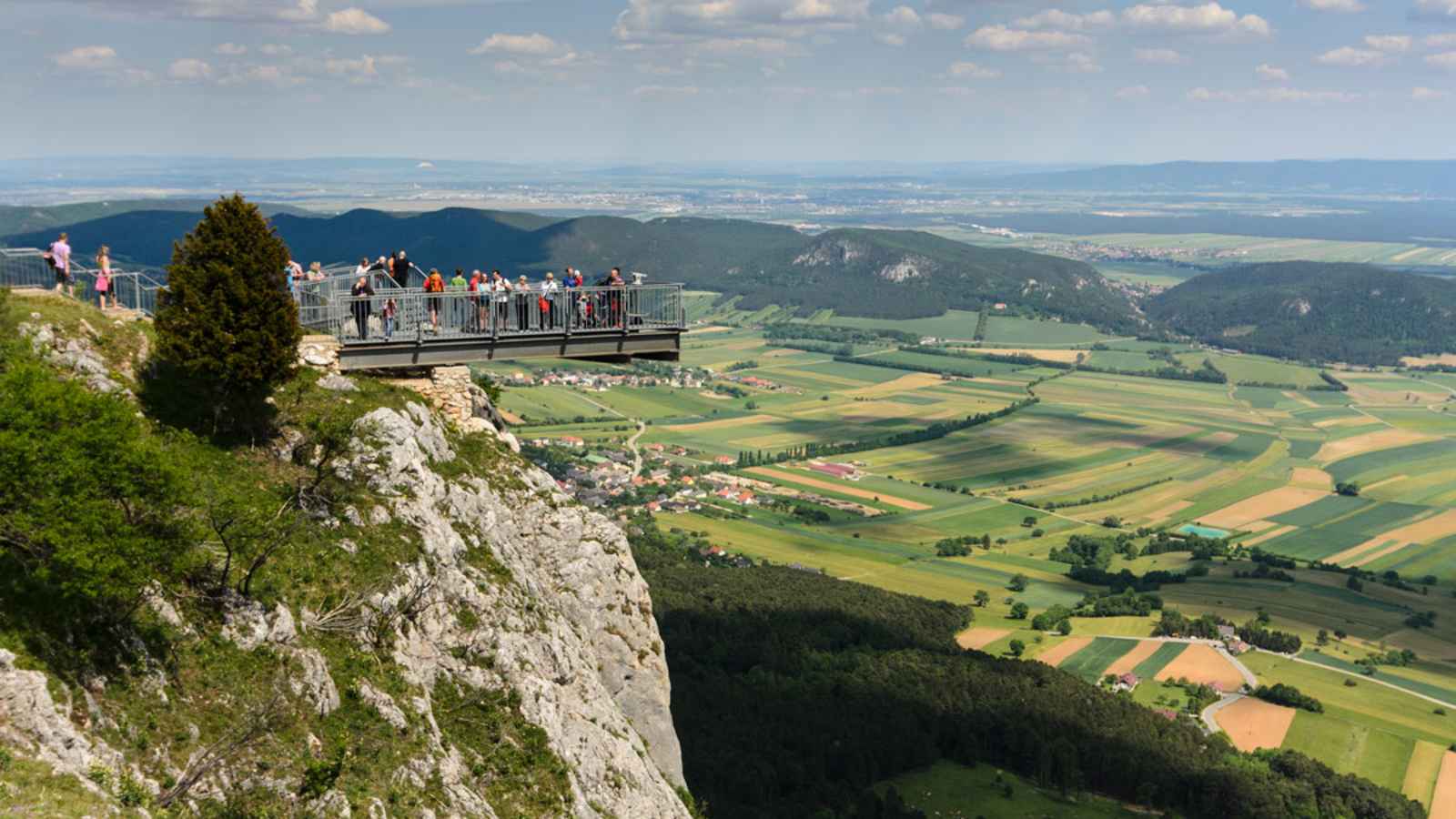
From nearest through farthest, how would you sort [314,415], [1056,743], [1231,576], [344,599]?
[344,599]
[314,415]
[1056,743]
[1231,576]

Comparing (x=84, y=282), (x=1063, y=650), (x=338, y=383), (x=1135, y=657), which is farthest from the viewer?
(x=1063, y=650)

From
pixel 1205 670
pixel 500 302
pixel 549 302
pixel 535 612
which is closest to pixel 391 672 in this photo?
pixel 535 612

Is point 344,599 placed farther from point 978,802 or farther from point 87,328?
point 978,802

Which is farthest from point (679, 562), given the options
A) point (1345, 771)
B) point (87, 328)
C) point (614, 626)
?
point (87, 328)

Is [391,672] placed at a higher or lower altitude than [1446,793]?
higher

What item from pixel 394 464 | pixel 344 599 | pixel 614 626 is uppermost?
pixel 394 464

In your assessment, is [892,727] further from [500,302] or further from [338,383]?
[338,383]

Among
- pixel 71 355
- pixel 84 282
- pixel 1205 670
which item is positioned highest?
pixel 84 282
